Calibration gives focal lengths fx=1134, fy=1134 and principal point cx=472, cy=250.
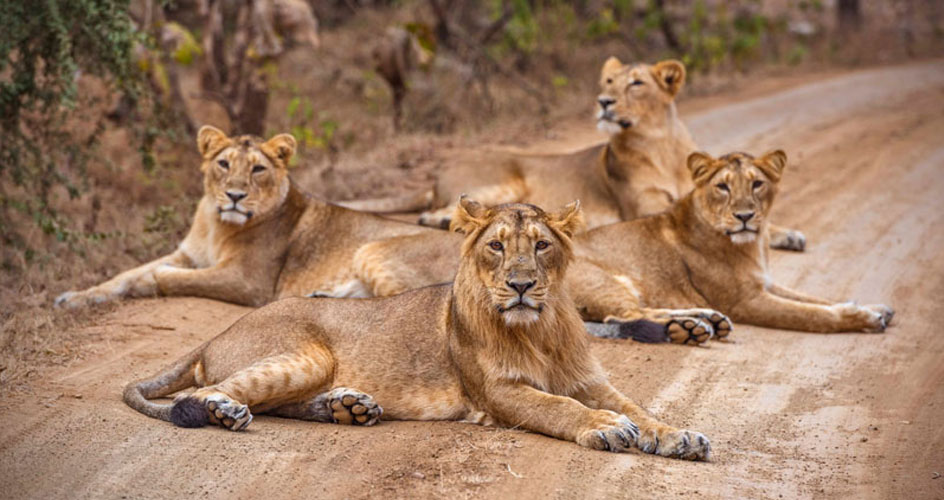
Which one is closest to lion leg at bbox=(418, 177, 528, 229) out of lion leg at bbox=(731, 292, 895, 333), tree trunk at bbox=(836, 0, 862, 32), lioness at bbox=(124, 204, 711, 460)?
lion leg at bbox=(731, 292, 895, 333)

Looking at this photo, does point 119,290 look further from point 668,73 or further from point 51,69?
point 668,73

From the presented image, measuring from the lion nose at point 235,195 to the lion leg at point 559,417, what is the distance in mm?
3340

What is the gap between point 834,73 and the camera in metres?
19.9

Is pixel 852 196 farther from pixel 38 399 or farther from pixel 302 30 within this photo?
pixel 38 399

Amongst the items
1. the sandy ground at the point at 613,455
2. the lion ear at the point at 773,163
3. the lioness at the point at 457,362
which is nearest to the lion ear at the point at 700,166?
the lion ear at the point at 773,163

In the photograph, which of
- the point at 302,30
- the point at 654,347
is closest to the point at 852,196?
the point at 654,347

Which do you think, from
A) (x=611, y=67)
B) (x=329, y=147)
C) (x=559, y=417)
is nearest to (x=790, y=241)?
(x=611, y=67)

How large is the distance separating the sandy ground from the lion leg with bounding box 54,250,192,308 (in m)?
0.17

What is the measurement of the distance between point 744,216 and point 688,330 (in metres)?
1.02

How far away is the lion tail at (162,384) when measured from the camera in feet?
17.7

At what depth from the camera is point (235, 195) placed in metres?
7.93

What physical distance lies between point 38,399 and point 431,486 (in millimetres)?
2307

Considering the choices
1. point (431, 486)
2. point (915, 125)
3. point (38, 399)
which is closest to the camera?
point (431, 486)

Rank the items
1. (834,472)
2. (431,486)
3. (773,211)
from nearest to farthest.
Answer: (431,486)
(834,472)
(773,211)
